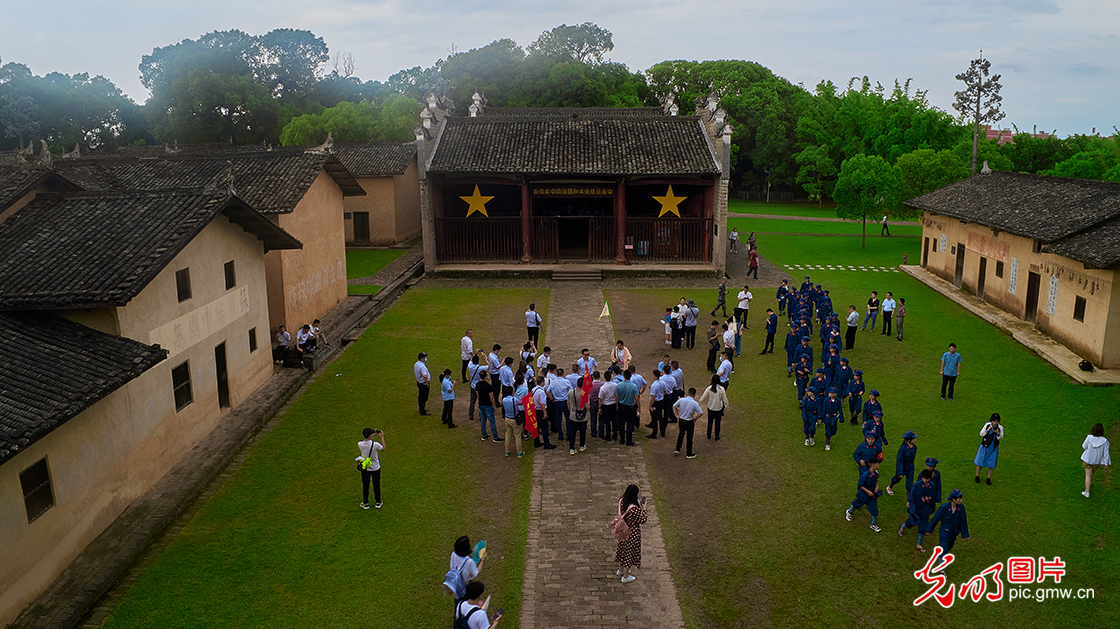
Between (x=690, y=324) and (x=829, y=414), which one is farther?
(x=690, y=324)

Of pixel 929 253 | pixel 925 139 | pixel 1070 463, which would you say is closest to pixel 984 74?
pixel 925 139

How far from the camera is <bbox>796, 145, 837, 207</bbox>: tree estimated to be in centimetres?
5903

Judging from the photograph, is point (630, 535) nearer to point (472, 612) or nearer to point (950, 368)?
point (472, 612)

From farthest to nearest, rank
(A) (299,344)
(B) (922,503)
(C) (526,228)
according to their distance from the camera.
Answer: (C) (526,228) < (A) (299,344) < (B) (922,503)

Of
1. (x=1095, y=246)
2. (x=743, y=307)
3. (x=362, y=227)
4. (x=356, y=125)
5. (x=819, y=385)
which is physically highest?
(x=356, y=125)

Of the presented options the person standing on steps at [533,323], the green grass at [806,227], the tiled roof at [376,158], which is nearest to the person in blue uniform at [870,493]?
the person standing on steps at [533,323]

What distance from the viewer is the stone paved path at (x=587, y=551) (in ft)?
30.8

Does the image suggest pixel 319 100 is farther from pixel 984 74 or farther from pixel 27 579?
pixel 27 579

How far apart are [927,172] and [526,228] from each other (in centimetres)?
2423

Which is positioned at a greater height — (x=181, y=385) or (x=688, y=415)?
(x=181, y=385)

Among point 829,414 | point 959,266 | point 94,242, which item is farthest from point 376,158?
point 829,414

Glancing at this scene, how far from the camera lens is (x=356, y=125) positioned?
48281 millimetres

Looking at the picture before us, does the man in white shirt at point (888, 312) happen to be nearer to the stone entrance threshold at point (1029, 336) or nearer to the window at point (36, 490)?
the stone entrance threshold at point (1029, 336)

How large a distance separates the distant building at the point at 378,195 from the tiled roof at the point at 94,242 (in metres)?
23.6
